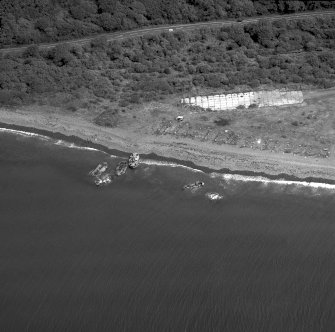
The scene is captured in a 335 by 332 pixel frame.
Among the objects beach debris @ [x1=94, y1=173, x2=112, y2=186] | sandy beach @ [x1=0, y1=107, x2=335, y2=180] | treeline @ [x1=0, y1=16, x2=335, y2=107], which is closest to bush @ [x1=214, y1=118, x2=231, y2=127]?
sandy beach @ [x1=0, y1=107, x2=335, y2=180]

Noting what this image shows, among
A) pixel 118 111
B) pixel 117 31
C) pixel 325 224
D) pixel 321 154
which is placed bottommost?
pixel 325 224

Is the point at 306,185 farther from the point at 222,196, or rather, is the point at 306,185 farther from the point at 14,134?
the point at 14,134

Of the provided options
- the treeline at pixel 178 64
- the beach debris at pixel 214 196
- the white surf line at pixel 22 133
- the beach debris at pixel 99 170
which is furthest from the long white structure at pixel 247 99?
the white surf line at pixel 22 133

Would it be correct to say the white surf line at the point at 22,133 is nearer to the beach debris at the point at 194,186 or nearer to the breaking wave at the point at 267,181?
the beach debris at the point at 194,186

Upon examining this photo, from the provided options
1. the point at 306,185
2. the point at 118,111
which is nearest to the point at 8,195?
the point at 118,111

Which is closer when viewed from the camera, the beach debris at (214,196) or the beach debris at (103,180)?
the beach debris at (214,196)

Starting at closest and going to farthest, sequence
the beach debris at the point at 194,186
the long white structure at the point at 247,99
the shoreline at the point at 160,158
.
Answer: the beach debris at the point at 194,186 → the shoreline at the point at 160,158 → the long white structure at the point at 247,99

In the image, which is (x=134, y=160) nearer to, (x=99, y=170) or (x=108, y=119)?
(x=99, y=170)
